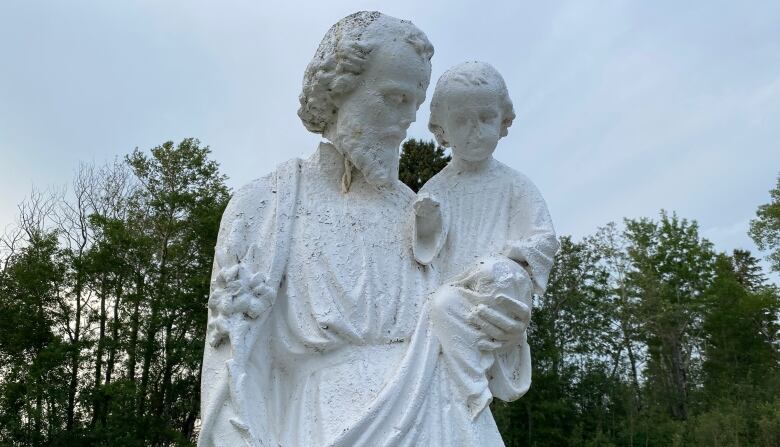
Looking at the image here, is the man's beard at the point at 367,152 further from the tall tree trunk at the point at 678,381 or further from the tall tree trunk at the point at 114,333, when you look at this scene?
the tall tree trunk at the point at 678,381

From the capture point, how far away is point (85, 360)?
19.1 meters

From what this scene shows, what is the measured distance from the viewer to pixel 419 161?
18547mm

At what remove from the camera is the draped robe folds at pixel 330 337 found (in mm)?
3307

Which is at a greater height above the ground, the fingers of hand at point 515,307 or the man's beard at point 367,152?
the man's beard at point 367,152

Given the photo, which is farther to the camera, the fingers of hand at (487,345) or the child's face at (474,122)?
the child's face at (474,122)

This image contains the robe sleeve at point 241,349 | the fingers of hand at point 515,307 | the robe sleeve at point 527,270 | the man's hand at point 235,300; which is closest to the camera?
the robe sleeve at point 241,349

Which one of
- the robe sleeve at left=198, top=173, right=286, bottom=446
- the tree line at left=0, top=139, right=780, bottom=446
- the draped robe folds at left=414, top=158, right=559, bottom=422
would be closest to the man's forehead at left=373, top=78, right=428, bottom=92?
the draped robe folds at left=414, top=158, right=559, bottom=422

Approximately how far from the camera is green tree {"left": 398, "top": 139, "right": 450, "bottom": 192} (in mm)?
18062

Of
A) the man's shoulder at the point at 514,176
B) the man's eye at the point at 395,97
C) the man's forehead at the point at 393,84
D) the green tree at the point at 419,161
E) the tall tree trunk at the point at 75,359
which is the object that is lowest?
the man's shoulder at the point at 514,176

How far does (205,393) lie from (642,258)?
→ 84.3ft

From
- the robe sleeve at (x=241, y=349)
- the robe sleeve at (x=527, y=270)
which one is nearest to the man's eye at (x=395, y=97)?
the robe sleeve at (x=241, y=349)

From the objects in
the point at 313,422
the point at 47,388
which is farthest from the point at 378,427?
the point at 47,388

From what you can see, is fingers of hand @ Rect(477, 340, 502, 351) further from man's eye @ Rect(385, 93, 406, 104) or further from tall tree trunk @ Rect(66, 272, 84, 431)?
tall tree trunk @ Rect(66, 272, 84, 431)

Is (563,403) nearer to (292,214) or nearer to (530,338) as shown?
(530,338)
